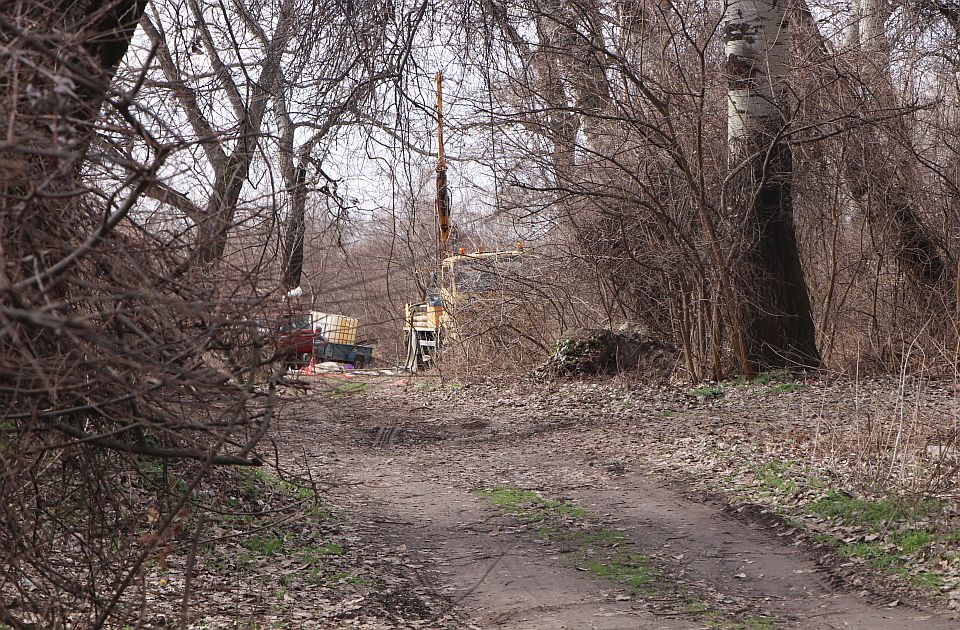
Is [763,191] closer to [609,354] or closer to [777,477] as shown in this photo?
[609,354]

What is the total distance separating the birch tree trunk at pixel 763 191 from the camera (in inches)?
450

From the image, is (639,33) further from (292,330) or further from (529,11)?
(292,330)

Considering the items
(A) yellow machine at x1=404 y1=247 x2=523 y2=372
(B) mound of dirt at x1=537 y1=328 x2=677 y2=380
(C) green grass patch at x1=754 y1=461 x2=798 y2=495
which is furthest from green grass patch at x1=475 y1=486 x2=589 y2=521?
(A) yellow machine at x1=404 y1=247 x2=523 y2=372

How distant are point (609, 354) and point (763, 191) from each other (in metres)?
3.66

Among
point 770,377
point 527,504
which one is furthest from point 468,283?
point 527,504

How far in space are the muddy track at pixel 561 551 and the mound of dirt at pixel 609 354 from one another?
3031 mm

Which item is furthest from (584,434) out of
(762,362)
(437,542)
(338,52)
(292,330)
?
(292,330)

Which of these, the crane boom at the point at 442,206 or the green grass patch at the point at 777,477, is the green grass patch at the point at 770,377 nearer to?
the green grass patch at the point at 777,477

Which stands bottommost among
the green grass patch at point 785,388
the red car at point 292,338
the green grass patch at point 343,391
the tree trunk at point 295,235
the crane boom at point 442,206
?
the green grass patch at point 785,388

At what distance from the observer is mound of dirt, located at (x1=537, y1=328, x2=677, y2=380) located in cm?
1362

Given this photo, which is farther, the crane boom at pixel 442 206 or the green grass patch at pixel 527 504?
the crane boom at pixel 442 206

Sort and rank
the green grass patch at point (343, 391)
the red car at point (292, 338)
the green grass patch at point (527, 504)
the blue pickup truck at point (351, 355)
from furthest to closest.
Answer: the blue pickup truck at point (351, 355), the green grass patch at point (527, 504), the green grass patch at point (343, 391), the red car at point (292, 338)

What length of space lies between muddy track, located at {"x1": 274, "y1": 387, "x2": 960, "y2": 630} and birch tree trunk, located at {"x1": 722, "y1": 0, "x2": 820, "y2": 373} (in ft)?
10.5

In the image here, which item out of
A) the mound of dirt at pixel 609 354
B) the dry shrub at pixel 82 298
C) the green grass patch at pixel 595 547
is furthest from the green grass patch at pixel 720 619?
the mound of dirt at pixel 609 354
